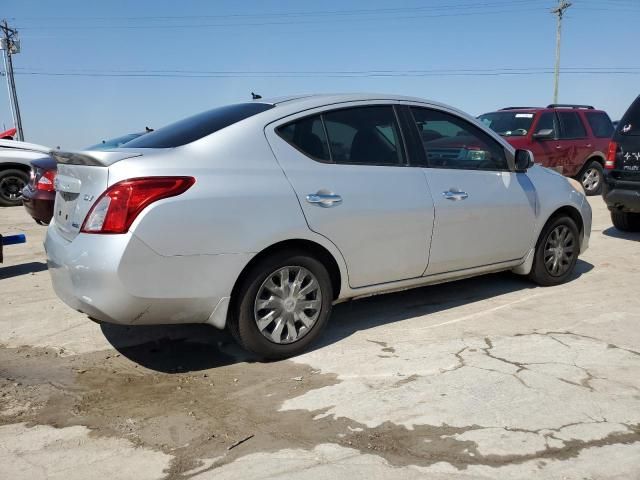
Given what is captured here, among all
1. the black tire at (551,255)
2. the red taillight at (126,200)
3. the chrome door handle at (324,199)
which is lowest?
the black tire at (551,255)

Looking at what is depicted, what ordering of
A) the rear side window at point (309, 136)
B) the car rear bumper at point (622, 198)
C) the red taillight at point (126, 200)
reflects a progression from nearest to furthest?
the red taillight at point (126, 200) < the rear side window at point (309, 136) < the car rear bumper at point (622, 198)

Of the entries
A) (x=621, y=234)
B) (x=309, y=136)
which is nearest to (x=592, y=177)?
(x=621, y=234)

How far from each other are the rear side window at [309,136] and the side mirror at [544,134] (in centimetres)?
839

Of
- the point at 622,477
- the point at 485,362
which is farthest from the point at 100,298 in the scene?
the point at 622,477

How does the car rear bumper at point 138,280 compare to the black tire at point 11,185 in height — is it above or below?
below

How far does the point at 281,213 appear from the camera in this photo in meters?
3.82

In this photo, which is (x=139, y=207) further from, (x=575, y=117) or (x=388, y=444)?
(x=575, y=117)

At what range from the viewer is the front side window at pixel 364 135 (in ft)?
13.9

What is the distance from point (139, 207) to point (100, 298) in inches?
22.6

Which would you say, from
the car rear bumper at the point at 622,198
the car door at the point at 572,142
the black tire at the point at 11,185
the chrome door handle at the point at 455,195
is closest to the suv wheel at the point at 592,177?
the car door at the point at 572,142

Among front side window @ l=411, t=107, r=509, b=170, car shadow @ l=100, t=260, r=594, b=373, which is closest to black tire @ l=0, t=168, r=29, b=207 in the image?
car shadow @ l=100, t=260, r=594, b=373

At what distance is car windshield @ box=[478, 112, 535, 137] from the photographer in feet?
38.6

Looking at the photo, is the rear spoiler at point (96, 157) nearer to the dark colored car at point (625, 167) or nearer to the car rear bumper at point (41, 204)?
the car rear bumper at point (41, 204)

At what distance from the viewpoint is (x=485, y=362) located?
3.94m
